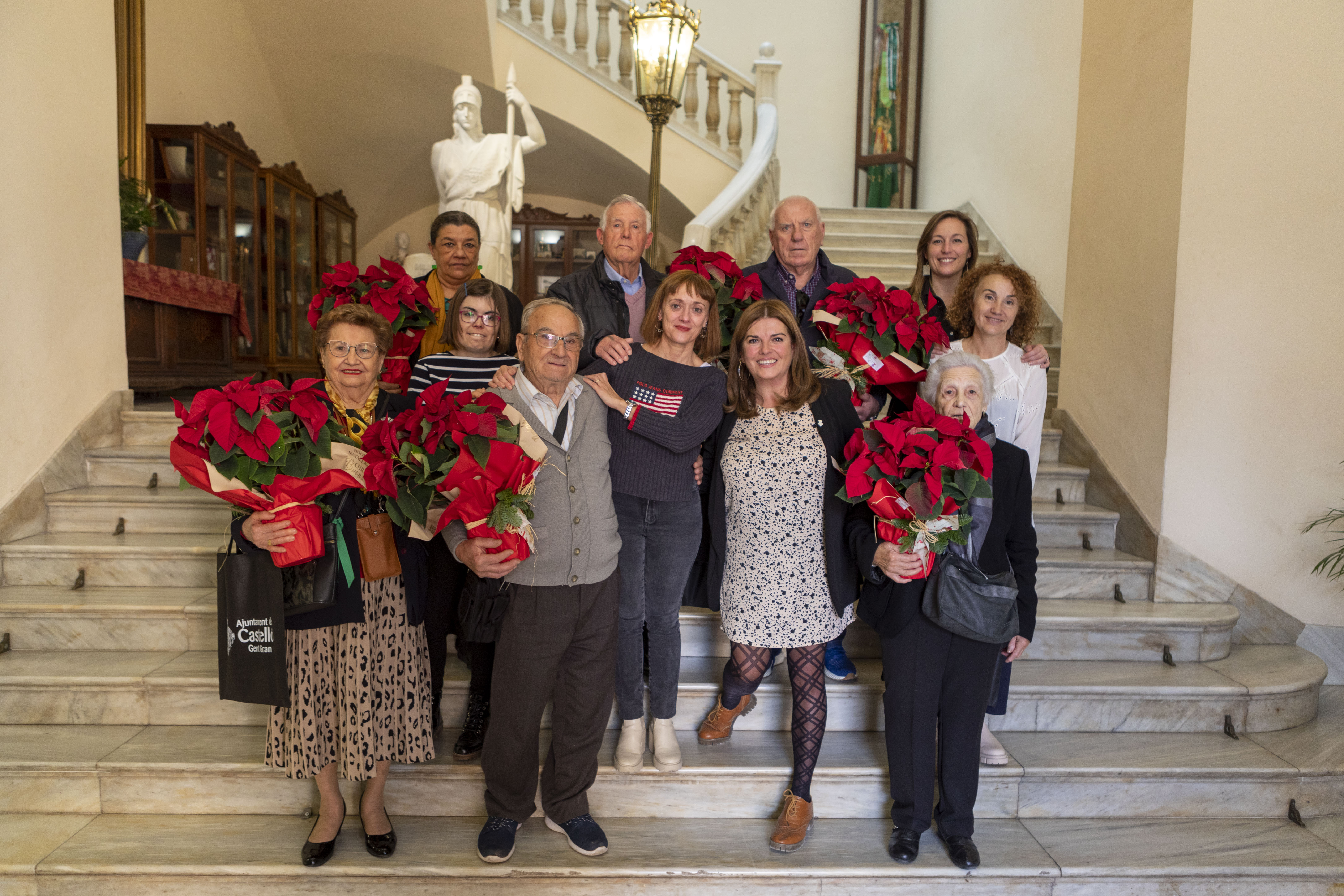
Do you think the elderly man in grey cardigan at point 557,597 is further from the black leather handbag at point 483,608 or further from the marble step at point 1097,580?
the marble step at point 1097,580

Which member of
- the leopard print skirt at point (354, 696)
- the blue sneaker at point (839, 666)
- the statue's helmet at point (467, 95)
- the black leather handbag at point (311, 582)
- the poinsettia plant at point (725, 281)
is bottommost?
the blue sneaker at point (839, 666)

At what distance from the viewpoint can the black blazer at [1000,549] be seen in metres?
2.04

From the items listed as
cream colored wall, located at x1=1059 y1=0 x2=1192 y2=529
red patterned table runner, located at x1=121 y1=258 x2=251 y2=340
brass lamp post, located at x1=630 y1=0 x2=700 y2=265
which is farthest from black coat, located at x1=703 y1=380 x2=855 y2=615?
red patterned table runner, located at x1=121 y1=258 x2=251 y2=340

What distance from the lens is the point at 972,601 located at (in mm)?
1980

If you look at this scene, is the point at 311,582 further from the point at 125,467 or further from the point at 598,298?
the point at 125,467

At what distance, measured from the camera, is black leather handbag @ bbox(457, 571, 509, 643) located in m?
1.94

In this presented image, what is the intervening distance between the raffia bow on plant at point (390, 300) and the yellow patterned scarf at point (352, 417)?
0.38 m

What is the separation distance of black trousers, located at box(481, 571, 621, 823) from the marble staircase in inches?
7.5

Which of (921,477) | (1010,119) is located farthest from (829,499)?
(1010,119)

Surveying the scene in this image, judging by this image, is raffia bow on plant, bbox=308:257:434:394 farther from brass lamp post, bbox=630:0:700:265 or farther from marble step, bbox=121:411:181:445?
brass lamp post, bbox=630:0:700:265

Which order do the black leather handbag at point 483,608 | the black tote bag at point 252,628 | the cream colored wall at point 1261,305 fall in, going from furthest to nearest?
the cream colored wall at point 1261,305, the black leather handbag at point 483,608, the black tote bag at point 252,628

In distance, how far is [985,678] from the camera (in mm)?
2078

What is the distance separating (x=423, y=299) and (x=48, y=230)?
1870 mm

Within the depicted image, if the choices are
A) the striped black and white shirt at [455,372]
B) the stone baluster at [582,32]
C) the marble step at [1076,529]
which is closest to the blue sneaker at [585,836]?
the striped black and white shirt at [455,372]
